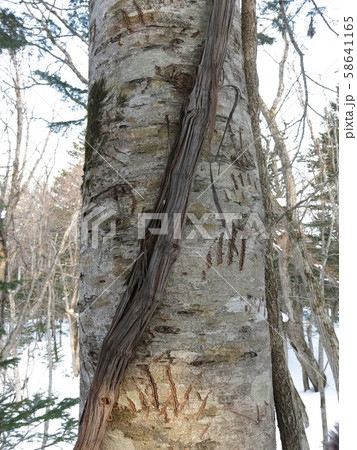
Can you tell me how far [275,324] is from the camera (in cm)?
123

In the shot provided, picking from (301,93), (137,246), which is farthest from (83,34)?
(137,246)

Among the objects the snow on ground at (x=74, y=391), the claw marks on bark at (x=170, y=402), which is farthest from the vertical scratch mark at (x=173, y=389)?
the snow on ground at (x=74, y=391)

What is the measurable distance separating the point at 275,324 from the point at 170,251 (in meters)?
0.73

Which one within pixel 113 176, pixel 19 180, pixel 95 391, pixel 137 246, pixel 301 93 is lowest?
pixel 95 391

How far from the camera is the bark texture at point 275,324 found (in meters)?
1.10

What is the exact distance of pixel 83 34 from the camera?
5.17 metres

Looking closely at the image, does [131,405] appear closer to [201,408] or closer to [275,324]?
[201,408]

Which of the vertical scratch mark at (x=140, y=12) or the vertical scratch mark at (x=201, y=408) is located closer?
the vertical scratch mark at (x=201, y=408)

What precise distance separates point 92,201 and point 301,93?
5743 mm

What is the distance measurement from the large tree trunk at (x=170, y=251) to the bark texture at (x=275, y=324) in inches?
16.9

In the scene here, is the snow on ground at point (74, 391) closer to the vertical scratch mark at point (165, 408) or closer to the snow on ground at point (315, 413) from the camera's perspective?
the snow on ground at point (315, 413)

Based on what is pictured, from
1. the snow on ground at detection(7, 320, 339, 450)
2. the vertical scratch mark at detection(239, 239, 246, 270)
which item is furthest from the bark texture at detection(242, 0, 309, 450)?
the snow on ground at detection(7, 320, 339, 450)

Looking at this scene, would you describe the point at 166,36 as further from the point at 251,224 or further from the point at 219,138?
the point at 251,224

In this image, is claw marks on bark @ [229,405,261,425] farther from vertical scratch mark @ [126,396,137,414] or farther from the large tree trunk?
vertical scratch mark @ [126,396,137,414]
